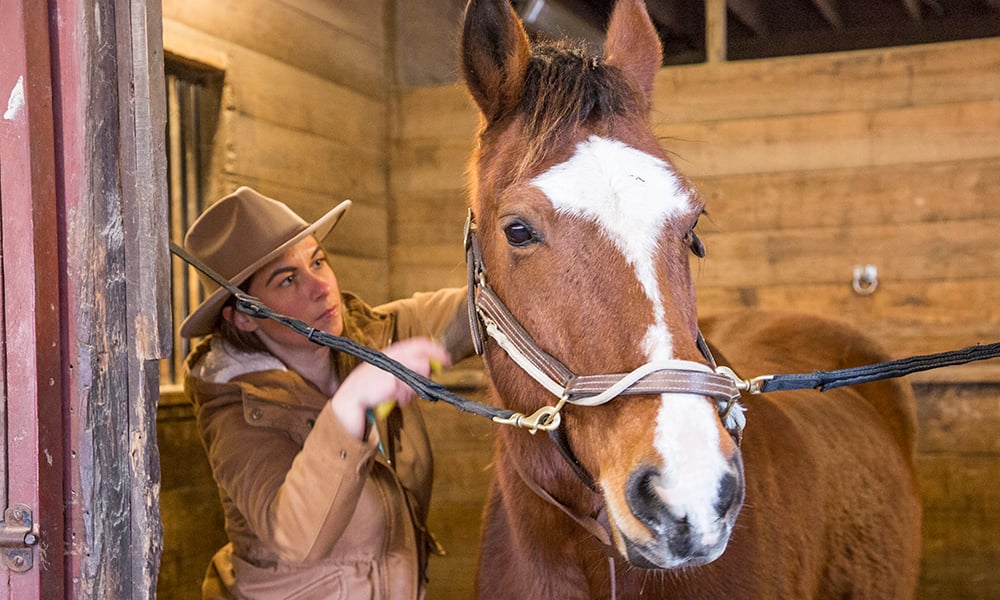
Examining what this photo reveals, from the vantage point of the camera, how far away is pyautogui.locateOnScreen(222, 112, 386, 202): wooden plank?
3.61m

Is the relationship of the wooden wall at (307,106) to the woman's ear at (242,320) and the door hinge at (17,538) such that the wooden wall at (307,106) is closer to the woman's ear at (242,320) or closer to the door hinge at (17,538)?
the woman's ear at (242,320)

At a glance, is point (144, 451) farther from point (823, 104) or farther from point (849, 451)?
point (823, 104)

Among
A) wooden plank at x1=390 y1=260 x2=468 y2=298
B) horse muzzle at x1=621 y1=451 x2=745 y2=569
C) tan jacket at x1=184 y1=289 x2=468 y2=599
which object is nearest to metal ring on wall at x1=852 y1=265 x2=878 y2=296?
wooden plank at x1=390 y1=260 x2=468 y2=298

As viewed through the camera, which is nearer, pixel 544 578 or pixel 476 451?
pixel 544 578

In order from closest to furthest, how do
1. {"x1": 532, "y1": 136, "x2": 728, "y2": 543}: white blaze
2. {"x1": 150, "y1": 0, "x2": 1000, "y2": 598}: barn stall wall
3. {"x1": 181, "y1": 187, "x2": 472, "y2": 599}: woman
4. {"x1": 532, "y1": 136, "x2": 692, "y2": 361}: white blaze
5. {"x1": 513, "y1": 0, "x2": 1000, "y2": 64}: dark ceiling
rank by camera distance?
{"x1": 532, "y1": 136, "x2": 728, "y2": 543}: white blaze
{"x1": 532, "y1": 136, "x2": 692, "y2": 361}: white blaze
{"x1": 181, "y1": 187, "x2": 472, "y2": 599}: woman
{"x1": 150, "y1": 0, "x2": 1000, "y2": 598}: barn stall wall
{"x1": 513, "y1": 0, "x2": 1000, "y2": 64}: dark ceiling

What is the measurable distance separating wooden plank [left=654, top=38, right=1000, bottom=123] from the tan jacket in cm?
221

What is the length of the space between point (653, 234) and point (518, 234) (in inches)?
9.6

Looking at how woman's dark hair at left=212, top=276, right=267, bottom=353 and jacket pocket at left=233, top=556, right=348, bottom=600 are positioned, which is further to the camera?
woman's dark hair at left=212, top=276, right=267, bottom=353

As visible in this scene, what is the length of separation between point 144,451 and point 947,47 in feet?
12.1

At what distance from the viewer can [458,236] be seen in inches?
183

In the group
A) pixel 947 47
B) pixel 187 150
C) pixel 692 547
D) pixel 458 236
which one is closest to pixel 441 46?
pixel 458 236

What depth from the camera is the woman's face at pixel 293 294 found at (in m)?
2.39

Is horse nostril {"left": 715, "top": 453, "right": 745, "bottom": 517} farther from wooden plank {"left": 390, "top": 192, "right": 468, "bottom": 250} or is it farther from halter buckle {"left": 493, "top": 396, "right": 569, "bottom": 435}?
wooden plank {"left": 390, "top": 192, "right": 468, "bottom": 250}

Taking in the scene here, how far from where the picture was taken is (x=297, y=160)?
3.94m
